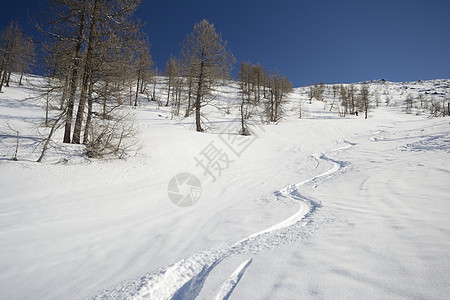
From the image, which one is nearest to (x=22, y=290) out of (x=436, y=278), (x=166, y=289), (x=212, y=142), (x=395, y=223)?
(x=166, y=289)

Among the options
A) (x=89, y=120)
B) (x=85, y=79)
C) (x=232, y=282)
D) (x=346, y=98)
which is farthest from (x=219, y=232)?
(x=346, y=98)

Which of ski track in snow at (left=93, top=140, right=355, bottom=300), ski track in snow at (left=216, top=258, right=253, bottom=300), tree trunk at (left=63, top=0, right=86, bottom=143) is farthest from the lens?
tree trunk at (left=63, top=0, right=86, bottom=143)

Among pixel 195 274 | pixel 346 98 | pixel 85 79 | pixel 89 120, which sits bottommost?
pixel 195 274

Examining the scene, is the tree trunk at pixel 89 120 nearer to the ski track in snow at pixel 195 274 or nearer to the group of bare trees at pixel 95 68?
the group of bare trees at pixel 95 68

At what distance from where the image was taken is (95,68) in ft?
22.0

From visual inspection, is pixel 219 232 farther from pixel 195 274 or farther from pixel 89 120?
pixel 89 120

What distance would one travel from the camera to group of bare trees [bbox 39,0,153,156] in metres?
6.41

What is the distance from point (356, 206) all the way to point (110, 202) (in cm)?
509

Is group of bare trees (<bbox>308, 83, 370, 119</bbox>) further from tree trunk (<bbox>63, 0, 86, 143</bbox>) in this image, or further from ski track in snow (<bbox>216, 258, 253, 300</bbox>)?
ski track in snow (<bbox>216, 258, 253, 300</bbox>)

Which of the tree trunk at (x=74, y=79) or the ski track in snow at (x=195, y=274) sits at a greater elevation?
the tree trunk at (x=74, y=79)

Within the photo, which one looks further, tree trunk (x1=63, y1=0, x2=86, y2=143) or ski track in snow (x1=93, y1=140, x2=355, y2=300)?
tree trunk (x1=63, y1=0, x2=86, y2=143)

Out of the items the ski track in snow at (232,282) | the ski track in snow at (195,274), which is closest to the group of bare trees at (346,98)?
the ski track in snow at (195,274)

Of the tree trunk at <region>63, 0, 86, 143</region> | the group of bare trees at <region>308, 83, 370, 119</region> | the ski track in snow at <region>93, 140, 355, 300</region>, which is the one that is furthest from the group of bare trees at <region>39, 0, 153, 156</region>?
the group of bare trees at <region>308, 83, 370, 119</region>

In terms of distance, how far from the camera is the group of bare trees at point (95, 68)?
641 cm
